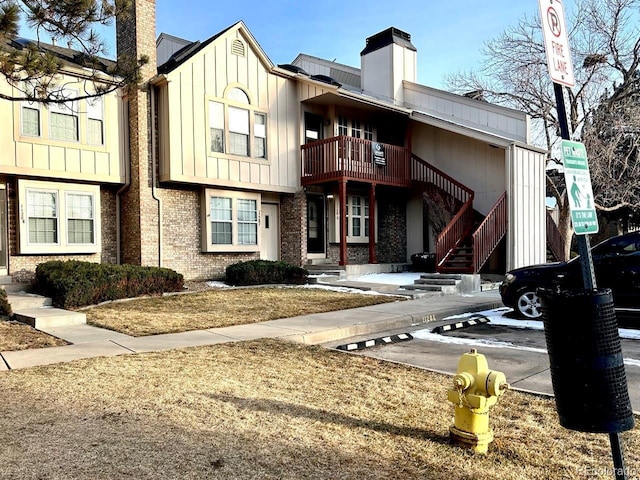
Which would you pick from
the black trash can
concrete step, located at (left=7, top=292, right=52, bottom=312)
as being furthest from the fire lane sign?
concrete step, located at (left=7, top=292, right=52, bottom=312)

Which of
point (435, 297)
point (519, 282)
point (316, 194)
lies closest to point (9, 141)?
point (316, 194)

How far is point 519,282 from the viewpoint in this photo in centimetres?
984

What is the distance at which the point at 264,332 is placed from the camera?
7848mm

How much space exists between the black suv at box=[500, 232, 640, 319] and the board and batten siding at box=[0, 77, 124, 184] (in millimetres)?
10603

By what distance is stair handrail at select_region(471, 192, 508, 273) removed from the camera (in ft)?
49.2

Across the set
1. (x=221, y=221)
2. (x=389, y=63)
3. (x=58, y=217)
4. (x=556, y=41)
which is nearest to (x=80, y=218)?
(x=58, y=217)

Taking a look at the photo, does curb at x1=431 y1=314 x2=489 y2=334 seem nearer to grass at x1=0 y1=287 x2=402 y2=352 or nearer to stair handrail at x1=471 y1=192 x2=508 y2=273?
grass at x1=0 y1=287 x2=402 y2=352

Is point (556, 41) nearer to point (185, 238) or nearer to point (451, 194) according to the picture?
point (185, 238)

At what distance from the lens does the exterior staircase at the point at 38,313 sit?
27.3ft

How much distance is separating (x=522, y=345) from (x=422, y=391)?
10.4 ft

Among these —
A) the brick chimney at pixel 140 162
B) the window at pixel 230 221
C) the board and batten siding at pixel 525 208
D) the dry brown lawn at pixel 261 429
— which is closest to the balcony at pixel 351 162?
the window at pixel 230 221

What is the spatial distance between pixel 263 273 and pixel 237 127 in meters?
4.72

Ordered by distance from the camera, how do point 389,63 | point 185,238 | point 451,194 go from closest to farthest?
point 185,238 → point 451,194 → point 389,63

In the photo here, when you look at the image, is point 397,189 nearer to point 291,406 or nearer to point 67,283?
point 67,283
